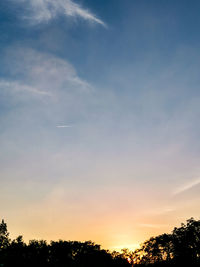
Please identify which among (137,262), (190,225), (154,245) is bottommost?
(137,262)

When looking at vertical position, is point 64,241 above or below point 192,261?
above

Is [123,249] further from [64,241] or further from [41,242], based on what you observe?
[41,242]

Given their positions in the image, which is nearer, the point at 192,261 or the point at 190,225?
the point at 192,261

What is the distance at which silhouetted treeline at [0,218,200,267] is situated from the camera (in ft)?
232

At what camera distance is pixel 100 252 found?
306 ft

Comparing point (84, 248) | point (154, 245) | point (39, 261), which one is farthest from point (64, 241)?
point (154, 245)

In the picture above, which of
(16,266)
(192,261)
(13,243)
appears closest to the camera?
(192,261)

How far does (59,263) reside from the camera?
8294cm

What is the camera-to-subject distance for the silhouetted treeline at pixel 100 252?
7081 cm

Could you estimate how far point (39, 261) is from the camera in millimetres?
81562

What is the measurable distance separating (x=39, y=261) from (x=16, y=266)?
37.4ft

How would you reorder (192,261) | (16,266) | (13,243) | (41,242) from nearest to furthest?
(192,261), (16,266), (13,243), (41,242)

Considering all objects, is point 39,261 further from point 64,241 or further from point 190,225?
point 190,225

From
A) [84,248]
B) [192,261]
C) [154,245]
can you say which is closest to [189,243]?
[192,261]
